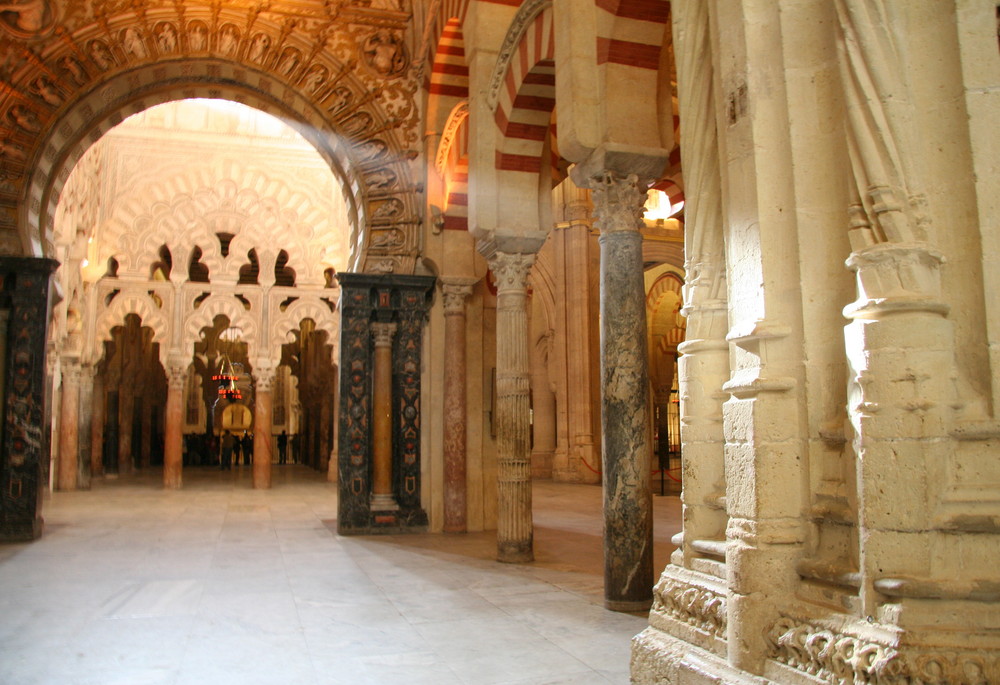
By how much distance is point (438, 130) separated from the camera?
8188mm

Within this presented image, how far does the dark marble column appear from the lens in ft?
23.9

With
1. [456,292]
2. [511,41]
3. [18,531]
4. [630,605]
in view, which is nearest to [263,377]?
[18,531]

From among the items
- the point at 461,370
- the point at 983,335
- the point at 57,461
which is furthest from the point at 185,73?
the point at 983,335

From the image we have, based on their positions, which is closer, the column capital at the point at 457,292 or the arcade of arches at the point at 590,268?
the arcade of arches at the point at 590,268

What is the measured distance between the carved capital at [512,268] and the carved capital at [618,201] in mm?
1564

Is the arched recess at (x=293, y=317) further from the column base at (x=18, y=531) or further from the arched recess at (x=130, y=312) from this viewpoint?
the column base at (x=18, y=531)

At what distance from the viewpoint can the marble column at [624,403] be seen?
4496 millimetres

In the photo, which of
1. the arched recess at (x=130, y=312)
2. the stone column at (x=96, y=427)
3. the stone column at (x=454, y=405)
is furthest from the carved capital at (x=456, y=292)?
the stone column at (x=96, y=427)

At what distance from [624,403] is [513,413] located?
5.70 ft

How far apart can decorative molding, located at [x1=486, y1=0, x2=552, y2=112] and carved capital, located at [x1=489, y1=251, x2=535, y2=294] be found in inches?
46.1

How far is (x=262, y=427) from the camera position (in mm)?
12578

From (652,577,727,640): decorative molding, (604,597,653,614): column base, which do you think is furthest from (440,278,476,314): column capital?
(652,577,727,640): decorative molding

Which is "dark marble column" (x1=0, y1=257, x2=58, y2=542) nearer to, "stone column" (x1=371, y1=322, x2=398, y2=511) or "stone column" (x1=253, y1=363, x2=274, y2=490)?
"stone column" (x1=371, y1=322, x2=398, y2=511)

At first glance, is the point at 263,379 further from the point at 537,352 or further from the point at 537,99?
the point at 537,99
